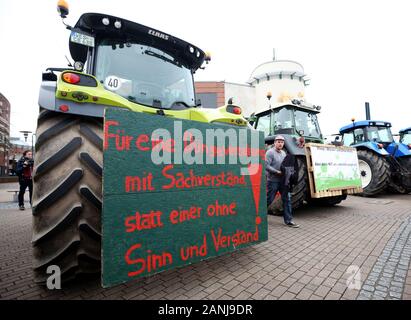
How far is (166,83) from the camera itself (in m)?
3.04

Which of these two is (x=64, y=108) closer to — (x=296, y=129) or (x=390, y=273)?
(x=390, y=273)

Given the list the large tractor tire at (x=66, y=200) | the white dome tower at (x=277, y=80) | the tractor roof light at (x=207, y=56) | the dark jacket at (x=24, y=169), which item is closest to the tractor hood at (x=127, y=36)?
the tractor roof light at (x=207, y=56)

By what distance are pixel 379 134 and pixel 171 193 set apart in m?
11.0

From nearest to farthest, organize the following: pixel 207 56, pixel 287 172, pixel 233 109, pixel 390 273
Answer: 1. pixel 390 273
2. pixel 233 109
3. pixel 207 56
4. pixel 287 172

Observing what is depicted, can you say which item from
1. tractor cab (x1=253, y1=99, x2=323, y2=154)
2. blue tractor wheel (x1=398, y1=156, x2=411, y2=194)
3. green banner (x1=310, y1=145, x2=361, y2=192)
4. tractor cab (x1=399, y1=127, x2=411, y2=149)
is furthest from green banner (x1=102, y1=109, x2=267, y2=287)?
tractor cab (x1=399, y1=127, x2=411, y2=149)

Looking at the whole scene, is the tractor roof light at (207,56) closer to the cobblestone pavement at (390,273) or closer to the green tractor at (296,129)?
the green tractor at (296,129)

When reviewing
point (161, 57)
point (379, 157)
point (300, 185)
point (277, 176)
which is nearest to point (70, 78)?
point (161, 57)

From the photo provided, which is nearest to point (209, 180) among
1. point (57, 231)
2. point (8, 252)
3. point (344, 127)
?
point (57, 231)

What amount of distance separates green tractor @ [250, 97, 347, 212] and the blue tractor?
8.87 feet

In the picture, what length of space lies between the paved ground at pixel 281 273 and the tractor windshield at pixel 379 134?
672cm

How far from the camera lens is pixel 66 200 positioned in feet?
6.13

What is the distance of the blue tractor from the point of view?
8.15 metres
